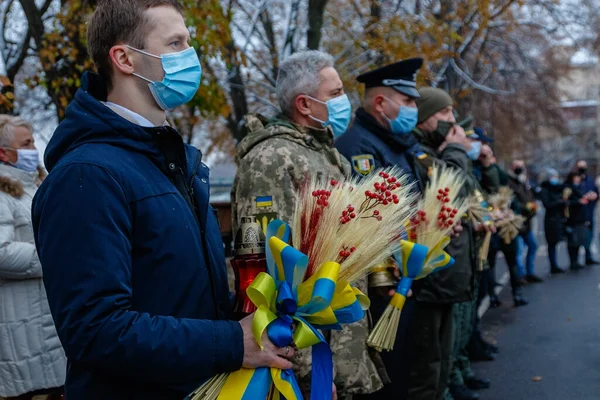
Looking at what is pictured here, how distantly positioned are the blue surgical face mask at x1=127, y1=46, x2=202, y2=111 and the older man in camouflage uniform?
0.74 metres

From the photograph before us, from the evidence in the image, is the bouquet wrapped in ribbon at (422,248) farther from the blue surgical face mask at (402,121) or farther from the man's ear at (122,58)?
the man's ear at (122,58)

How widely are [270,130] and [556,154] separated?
63.1 meters

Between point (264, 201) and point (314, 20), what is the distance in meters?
5.99

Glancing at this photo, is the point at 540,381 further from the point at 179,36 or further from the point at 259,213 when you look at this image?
the point at 179,36

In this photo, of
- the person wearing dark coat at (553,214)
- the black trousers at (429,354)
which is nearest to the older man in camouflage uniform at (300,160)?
the black trousers at (429,354)

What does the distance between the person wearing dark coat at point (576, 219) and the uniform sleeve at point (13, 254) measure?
479 inches

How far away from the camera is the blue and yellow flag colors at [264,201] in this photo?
9.64 feet

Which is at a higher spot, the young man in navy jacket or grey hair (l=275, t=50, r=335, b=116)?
grey hair (l=275, t=50, r=335, b=116)

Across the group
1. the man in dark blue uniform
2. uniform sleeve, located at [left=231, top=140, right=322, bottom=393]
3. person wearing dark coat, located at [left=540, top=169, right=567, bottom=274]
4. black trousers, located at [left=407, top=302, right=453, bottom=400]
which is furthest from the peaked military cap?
person wearing dark coat, located at [left=540, top=169, right=567, bottom=274]

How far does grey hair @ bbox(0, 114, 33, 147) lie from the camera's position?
4270mm

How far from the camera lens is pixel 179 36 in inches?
83.9

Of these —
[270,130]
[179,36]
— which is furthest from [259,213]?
[179,36]

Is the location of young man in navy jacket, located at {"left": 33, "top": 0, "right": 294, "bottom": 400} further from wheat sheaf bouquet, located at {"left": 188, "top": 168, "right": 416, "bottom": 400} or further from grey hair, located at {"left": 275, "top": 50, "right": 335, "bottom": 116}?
grey hair, located at {"left": 275, "top": 50, "right": 335, "bottom": 116}

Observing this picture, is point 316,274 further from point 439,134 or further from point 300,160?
point 439,134
